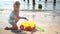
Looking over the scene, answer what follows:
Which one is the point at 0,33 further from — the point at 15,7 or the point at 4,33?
the point at 15,7

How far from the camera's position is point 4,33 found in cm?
562

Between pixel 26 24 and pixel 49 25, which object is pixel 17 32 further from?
pixel 49 25

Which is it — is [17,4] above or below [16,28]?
above

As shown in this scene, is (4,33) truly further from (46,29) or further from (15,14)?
(46,29)

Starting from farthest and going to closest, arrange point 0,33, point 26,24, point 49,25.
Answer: point 49,25 < point 26,24 < point 0,33

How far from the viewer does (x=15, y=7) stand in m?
6.11

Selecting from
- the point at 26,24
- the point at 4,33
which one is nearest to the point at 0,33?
the point at 4,33

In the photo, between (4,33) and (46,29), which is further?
(46,29)

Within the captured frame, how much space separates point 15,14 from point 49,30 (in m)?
1.24

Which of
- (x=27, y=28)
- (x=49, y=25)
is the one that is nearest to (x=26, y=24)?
(x=27, y=28)

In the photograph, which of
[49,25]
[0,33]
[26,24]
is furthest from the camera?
[49,25]

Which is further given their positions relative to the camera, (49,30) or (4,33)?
(49,30)

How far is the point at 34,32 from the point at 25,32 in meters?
0.28

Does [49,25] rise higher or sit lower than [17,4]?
lower
